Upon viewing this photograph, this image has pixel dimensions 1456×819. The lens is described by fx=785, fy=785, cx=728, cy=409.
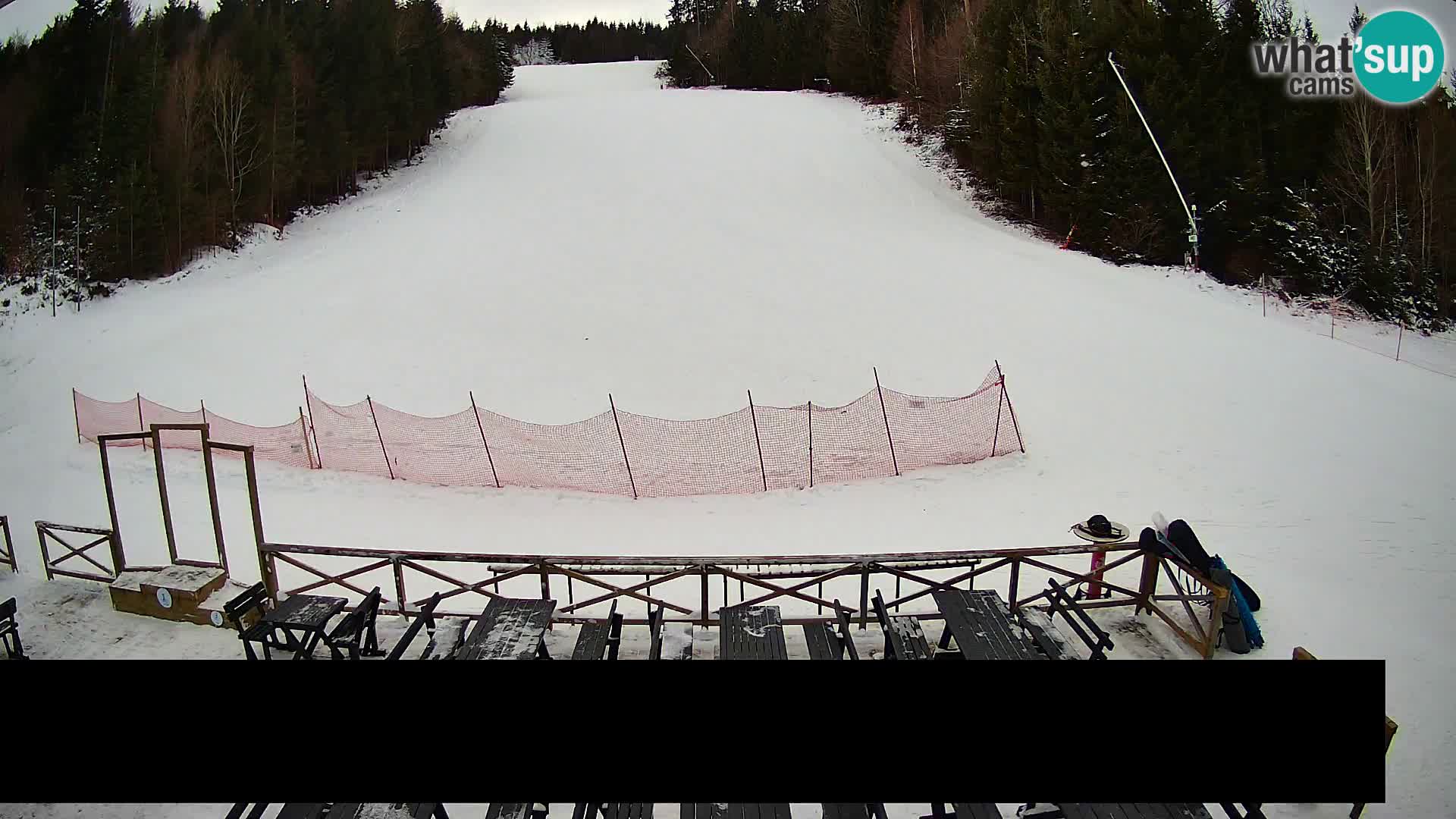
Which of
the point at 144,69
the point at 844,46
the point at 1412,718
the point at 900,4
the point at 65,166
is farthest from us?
the point at 844,46

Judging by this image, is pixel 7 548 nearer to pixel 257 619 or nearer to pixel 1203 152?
pixel 257 619

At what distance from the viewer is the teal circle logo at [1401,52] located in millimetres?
2412

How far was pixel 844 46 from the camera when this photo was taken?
3656 centimetres

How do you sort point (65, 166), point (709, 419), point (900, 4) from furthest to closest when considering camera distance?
point (900, 4) < point (709, 419) < point (65, 166)

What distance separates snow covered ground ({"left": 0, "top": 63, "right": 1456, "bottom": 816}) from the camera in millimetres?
6637

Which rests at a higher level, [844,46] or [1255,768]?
[844,46]

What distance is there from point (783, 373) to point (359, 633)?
369 inches

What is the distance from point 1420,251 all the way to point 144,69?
21791mm

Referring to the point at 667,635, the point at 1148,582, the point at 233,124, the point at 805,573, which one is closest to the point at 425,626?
the point at 667,635

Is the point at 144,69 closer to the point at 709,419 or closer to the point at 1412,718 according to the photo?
the point at 709,419

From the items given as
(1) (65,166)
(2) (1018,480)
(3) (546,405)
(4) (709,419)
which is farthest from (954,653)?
(1) (65,166)

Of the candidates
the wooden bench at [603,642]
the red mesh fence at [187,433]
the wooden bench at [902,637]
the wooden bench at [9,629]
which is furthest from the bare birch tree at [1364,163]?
the red mesh fence at [187,433]

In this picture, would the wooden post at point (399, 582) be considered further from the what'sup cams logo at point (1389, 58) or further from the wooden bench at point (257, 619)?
the what'sup cams logo at point (1389, 58)

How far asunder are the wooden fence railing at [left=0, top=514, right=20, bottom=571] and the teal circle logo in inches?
229
